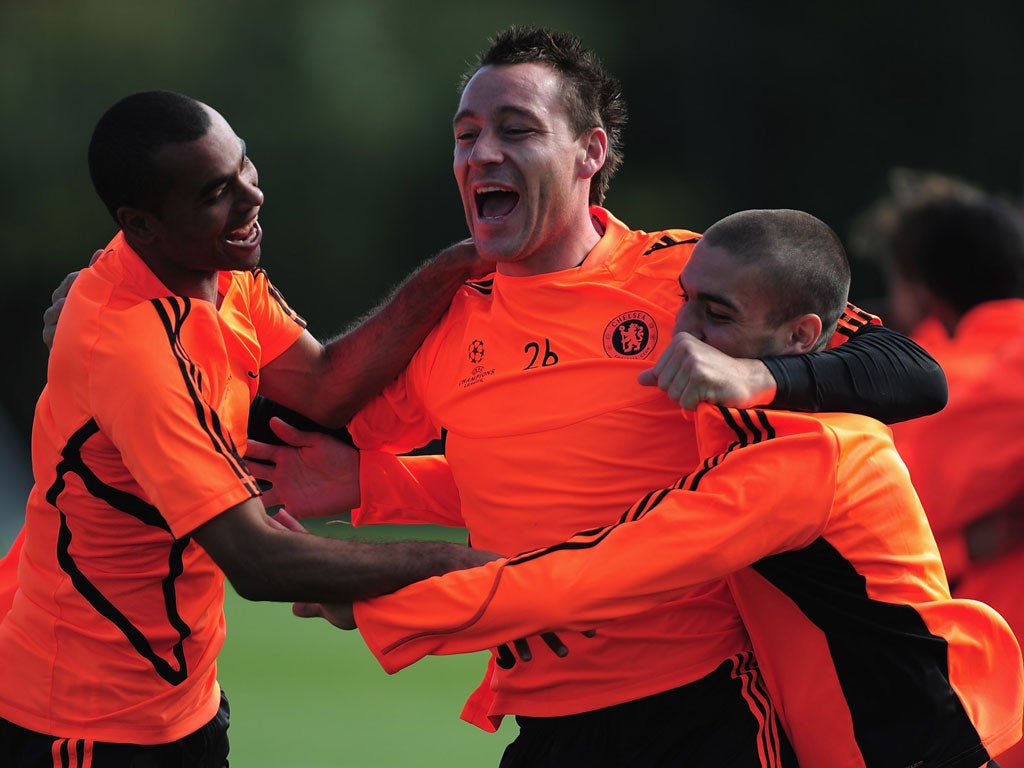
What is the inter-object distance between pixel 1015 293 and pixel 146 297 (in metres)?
2.85

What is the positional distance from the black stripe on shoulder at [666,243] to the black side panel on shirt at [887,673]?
858 millimetres

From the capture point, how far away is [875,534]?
2891mm

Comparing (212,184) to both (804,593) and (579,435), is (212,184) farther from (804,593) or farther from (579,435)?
(804,593)

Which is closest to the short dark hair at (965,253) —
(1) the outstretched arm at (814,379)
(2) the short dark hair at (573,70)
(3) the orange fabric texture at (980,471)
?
(3) the orange fabric texture at (980,471)

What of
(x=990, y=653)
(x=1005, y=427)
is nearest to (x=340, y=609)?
(x=990, y=653)

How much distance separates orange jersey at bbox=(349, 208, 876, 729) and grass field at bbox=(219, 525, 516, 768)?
357 centimetres

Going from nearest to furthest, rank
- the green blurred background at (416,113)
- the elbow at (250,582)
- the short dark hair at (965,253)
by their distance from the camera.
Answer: the elbow at (250,582)
the short dark hair at (965,253)
the green blurred background at (416,113)

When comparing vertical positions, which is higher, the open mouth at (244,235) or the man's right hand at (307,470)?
the open mouth at (244,235)

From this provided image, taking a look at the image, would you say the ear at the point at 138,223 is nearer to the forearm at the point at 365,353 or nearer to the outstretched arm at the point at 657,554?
the forearm at the point at 365,353

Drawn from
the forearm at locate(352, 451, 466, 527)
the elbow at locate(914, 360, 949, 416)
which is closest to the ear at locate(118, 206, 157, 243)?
the forearm at locate(352, 451, 466, 527)

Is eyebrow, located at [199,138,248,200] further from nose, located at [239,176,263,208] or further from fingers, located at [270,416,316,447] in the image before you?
fingers, located at [270,416,316,447]

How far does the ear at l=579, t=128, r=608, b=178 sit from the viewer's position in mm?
3641


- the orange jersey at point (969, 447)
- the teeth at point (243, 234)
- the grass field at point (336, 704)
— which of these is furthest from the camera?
the grass field at point (336, 704)

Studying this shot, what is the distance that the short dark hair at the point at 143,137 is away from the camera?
315 cm
